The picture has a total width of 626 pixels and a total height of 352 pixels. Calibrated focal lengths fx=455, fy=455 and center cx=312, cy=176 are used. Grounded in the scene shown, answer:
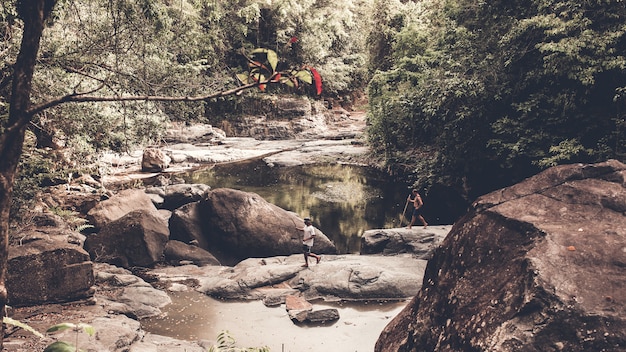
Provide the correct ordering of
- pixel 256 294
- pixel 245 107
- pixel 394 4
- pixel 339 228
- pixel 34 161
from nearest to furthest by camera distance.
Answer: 1. pixel 34 161
2. pixel 256 294
3. pixel 339 228
4. pixel 394 4
5. pixel 245 107

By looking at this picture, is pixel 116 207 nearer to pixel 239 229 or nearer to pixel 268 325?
pixel 239 229

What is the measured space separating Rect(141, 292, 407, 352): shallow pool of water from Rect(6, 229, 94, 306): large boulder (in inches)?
57.3

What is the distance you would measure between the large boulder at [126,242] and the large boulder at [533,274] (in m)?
7.82

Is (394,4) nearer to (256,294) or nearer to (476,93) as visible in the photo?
(476,93)

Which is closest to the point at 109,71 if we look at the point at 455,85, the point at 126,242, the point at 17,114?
the point at 17,114

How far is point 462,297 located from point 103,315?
20.5 ft

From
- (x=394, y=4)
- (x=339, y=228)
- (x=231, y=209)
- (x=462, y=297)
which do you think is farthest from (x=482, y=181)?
(x=394, y=4)

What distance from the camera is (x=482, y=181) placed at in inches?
622

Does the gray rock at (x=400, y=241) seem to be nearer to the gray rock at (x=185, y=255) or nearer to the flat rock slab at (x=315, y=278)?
the flat rock slab at (x=315, y=278)

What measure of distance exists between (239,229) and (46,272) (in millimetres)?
6054

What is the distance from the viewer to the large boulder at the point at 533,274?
178 inches

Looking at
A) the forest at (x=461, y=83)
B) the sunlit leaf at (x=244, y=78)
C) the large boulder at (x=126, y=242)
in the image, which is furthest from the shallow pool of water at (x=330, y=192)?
the sunlit leaf at (x=244, y=78)

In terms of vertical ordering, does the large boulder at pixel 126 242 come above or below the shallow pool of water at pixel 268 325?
above

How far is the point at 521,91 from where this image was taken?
13.4 m
